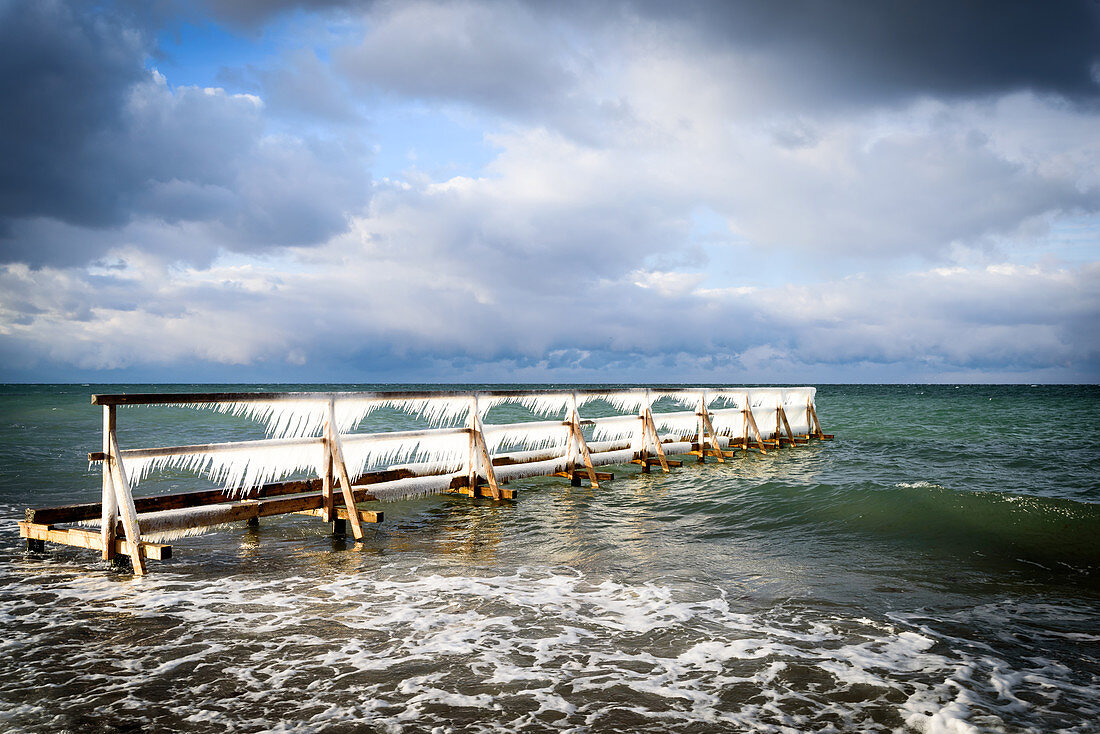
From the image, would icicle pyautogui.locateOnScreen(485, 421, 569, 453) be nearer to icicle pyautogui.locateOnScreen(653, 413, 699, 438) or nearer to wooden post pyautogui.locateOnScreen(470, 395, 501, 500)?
wooden post pyautogui.locateOnScreen(470, 395, 501, 500)

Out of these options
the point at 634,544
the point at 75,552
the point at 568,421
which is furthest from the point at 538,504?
the point at 75,552

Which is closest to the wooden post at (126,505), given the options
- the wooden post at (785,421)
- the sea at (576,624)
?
the sea at (576,624)

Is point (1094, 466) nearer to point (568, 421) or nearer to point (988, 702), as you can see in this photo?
point (568, 421)

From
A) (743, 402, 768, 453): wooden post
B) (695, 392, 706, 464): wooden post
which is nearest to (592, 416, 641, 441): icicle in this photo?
(695, 392, 706, 464): wooden post

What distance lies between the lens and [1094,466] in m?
21.9

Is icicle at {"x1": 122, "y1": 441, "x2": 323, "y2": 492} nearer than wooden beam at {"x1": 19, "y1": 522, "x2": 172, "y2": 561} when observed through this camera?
No

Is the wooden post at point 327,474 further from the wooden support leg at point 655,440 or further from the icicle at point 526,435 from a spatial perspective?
the wooden support leg at point 655,440

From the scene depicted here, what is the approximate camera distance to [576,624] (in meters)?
6.12

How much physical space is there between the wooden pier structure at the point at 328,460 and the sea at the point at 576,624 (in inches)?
18.7

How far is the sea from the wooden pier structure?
18.7 inches

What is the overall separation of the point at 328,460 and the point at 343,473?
380 millimetres

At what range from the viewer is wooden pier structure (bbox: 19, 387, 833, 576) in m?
7.99

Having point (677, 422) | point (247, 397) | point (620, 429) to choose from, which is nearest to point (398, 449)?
point (247, 397)

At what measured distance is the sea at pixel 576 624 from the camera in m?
4.45
